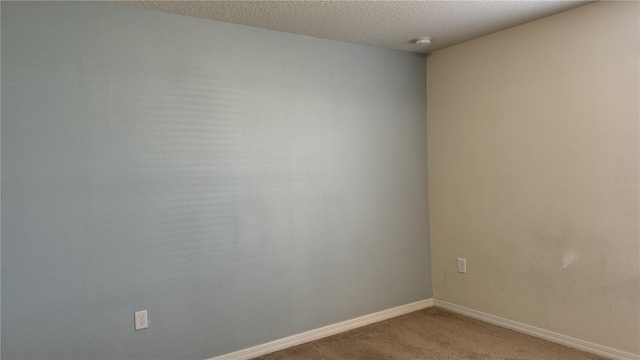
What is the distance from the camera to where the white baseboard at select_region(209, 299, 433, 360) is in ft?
9.80

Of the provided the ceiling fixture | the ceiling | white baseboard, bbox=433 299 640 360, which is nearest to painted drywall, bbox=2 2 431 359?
the ceiling

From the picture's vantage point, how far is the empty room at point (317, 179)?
2.40m

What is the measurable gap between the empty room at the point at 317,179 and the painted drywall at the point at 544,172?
0.05 ft

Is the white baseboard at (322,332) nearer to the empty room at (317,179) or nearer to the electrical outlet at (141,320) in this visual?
the empty room at (317,179)

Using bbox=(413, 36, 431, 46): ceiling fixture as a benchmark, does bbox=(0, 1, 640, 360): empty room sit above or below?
below

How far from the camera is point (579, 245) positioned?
297cm

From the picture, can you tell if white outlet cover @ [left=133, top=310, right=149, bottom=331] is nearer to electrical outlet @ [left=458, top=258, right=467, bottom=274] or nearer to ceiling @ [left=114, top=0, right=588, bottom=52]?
ceiling @ [left=114, top=0, right=588, bottom=52]

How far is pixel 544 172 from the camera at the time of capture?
10.3ft

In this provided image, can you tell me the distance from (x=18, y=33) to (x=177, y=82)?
826mm

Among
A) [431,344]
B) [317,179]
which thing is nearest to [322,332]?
[431,344]

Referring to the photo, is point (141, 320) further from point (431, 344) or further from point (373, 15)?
point (373, 15)

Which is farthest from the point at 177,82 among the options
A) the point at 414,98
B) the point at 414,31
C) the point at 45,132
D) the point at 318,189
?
the point at 414,98

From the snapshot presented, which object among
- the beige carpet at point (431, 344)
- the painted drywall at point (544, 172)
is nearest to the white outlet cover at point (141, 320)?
the beige carpet at point (431, 344)

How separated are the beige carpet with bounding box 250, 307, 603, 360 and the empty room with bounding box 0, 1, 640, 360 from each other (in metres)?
0.02
